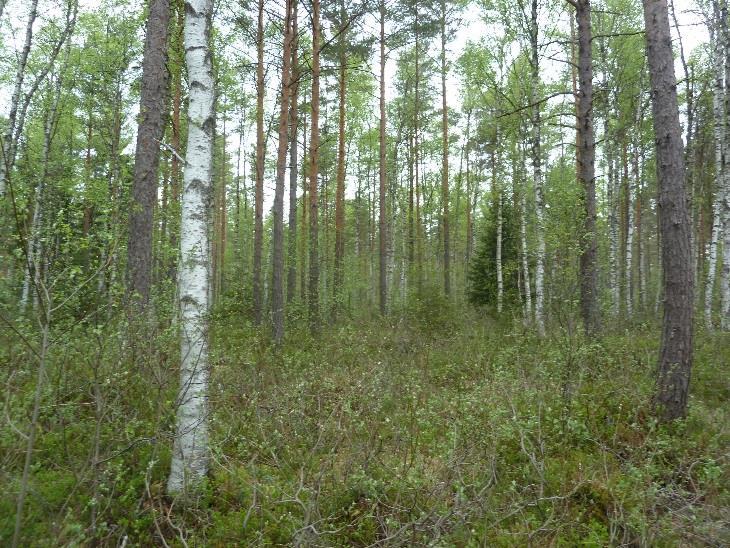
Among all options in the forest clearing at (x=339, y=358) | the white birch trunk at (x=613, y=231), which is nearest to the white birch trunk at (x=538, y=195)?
the forest clearing at (x=339, y=358)

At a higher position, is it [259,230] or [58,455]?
[259,230]

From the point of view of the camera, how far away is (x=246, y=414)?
4.82m

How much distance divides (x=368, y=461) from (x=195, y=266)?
245 cm

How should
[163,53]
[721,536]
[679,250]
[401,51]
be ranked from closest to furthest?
1. [721,536]
2. [679,250]
3. [163,53]
4. [401,51]

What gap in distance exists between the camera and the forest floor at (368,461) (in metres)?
3.00

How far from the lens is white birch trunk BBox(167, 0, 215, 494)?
3518 millimetres

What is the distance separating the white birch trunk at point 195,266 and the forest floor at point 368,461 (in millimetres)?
175

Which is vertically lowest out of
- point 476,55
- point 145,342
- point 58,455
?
point 58,455

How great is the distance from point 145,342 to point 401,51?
17264 millimetres

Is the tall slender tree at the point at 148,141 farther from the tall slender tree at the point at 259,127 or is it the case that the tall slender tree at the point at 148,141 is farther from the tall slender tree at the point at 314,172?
the tall slender tree at the point at 259,127

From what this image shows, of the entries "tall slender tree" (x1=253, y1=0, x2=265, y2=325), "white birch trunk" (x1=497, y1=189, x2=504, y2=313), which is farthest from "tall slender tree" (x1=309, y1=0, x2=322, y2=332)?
"white birch trunk" (x1=497, y1=189, x2=504, y2=313)

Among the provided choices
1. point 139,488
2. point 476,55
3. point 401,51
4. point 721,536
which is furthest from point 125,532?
point 401,51

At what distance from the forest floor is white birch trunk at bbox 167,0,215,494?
18cm

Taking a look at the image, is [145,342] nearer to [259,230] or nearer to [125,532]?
[125,532]
